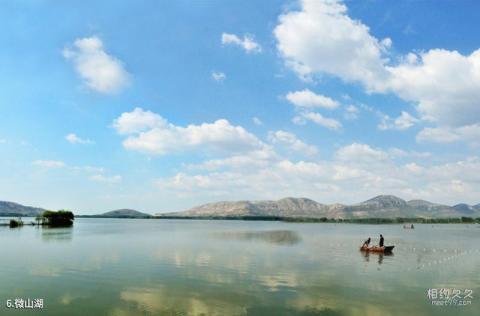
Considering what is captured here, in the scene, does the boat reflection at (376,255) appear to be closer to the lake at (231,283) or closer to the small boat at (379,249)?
the small boat at (379,249)

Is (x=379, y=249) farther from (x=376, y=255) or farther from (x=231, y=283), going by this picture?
(x=231, y=283)

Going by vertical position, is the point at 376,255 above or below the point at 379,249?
below

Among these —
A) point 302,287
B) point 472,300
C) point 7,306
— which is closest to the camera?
point 7,306

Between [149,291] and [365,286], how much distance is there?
23.8 meters

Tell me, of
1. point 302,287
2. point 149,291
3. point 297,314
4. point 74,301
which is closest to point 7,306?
point 74,301

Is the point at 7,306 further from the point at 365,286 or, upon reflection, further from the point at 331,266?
the point at 331,266

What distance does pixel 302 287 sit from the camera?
142ft

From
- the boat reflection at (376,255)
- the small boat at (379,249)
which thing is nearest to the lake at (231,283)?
the boat reflection at (376,255)

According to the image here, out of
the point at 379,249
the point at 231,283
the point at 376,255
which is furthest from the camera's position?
the point at 379,249

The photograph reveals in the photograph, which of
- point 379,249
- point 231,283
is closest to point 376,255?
point 379,249

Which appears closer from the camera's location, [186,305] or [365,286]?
[186,305]

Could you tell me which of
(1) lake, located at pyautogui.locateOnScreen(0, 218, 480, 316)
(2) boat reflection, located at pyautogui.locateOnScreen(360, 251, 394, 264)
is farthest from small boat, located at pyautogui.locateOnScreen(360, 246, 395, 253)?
(1) lake, located at pyautogui.locateOnScreen(0, 218, 480, 316)

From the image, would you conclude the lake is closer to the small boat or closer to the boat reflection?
the boat reflection

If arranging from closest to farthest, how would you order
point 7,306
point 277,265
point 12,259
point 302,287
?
point 7,306 → point 302,287 → point 277,265 → point 12,259
